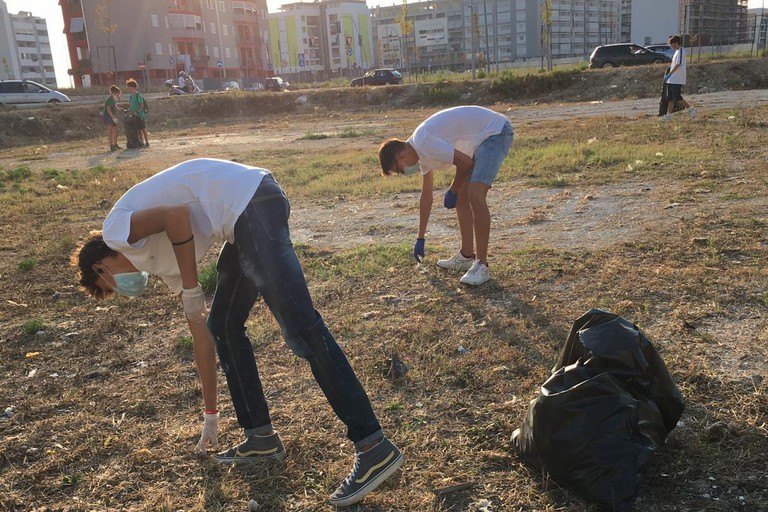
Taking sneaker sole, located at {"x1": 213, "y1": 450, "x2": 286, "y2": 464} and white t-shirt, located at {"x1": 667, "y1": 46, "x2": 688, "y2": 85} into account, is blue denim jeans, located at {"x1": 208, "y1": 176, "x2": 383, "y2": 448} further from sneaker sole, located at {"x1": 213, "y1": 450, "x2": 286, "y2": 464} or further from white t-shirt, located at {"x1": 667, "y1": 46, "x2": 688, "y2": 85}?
white t-shirt, located at {"x1": 667, "y1": 46, "x2": 688, "y2": 85}

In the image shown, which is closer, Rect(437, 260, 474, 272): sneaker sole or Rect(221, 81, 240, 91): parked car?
Rect(437, 260, 474, 272): sneaker sole

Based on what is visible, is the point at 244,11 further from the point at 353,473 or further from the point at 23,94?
the point at 353,473

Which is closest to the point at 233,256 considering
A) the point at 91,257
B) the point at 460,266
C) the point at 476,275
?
the point at 91,257

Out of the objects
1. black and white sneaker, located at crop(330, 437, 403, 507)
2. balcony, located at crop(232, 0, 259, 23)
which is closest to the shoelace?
black and white sneaker, located at crop(330, 437, 403, 507)

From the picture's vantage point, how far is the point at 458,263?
198 inches

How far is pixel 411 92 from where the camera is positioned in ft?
97.2

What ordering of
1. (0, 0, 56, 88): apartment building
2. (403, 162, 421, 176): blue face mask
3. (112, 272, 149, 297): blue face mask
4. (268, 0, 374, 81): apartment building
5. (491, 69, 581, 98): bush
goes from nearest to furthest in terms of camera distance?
(112, 272, 149, 297): blue face mask → (403, 162, 421, 176): blue face mask → (491, 69, 581, 98): bush → (0, 0, 56, 88): apartment building → (268, 0, 374, 81): apartment building

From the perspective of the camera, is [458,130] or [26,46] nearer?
[458,130]

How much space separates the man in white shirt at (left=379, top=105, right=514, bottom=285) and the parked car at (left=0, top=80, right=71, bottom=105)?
3128cm

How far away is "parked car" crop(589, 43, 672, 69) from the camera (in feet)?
95.9

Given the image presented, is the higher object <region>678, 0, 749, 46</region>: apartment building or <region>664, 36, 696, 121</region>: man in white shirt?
<region>678, 0, 749, 46</region>: apartment building

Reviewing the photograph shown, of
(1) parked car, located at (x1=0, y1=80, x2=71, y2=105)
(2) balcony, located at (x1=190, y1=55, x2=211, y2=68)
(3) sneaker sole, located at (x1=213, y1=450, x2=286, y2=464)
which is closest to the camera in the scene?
(3) sneaker sole, located at (x1=213, y1=450, x2=286, y2=464)

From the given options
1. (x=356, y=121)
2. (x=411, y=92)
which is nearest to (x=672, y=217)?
(x=356, y=121)

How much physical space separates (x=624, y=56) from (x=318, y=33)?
274ft
